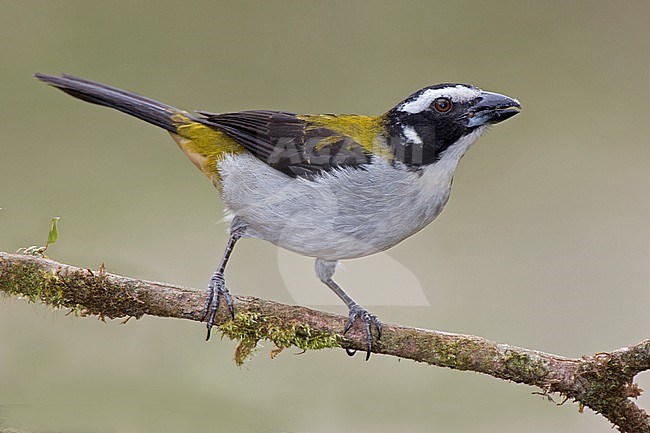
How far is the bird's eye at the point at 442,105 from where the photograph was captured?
3.06m

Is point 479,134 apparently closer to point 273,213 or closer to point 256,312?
point 273,213

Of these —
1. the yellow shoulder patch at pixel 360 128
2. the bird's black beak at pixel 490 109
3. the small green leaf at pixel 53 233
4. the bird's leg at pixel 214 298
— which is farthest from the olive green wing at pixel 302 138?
the small green leaf at pixel 53 233

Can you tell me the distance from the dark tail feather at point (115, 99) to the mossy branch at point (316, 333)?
779mm

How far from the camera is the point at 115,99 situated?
3.40 m

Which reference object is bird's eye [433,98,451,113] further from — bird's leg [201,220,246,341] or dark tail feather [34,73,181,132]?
dark tail feather [34,73,181,132]

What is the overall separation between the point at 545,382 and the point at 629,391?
266 millimetres

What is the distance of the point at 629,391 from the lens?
2.61 m

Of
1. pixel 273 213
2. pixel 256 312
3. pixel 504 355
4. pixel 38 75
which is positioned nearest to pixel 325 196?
pixel 273 213

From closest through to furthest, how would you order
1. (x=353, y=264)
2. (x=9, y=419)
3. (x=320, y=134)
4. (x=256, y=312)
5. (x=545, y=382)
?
(x=9, y=419) < (x=545, y=382) < (x=256, y=312) < (x=320, y=134) < (x=353, y=264)

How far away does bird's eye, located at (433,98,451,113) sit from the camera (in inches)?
120

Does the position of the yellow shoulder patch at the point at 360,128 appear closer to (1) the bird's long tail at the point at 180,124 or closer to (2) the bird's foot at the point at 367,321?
(1) the bird's long tail at the point at 180,124

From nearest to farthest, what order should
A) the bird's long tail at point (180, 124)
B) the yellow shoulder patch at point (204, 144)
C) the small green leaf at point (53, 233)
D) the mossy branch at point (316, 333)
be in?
1. the mossy branch at point (316, 333)
2. the small green leaf at point (53, 233)
3. the bird's long tail at point (180, 124)
4. the yellow shoulder patch at point (204, 144)

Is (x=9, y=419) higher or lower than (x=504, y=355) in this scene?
lower

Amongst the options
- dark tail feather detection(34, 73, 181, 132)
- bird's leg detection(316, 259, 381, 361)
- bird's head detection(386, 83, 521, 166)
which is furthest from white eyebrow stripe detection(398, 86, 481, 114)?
dark tail feather detection(34, 73, 181, 132)
